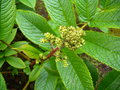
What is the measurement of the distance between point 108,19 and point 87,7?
0.14 meters

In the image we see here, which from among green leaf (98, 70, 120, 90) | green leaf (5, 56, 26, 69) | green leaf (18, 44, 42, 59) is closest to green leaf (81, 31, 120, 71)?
green leaf (18, 44, 42, 59)

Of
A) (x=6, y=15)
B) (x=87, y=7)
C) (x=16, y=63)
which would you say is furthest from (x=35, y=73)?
(x=87, y=7)

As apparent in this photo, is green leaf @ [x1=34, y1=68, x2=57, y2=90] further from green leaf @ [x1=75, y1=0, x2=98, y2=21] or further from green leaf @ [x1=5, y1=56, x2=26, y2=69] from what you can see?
green leaf @ [x1=75, y1=0, x2=98, y2=21]

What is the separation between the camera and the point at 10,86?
80.7 inches

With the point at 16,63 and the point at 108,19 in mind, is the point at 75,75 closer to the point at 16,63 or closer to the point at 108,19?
the point at 108,19

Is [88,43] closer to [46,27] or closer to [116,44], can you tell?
[116,44]

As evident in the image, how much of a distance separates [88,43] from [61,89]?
2.12 ft

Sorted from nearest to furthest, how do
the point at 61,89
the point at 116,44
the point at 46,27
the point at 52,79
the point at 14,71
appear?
the point at 116,44, the point at 46,27, the point at 52,79, the point at 61,89, the point at 14,71

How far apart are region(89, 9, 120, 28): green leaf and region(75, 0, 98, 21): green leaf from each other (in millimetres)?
35

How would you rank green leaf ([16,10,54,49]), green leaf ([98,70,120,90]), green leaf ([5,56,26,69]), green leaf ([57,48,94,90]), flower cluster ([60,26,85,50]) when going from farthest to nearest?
green leaf ([5,56,26,69]) → green leaf ([98,70,120,90]) → green leaf ([16,10,54,49]) → green leaf ([57,48,94,90]) → flower cluster ([60,26,85,50])

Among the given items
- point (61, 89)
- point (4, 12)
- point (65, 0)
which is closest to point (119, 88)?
point (61, 89)

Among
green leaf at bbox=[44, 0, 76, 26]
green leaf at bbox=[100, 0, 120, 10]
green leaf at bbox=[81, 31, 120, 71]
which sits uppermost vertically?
green leaf at bbox=[100, 0, 120, 10]

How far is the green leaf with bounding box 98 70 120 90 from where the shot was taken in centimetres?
143

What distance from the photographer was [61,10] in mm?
1121
